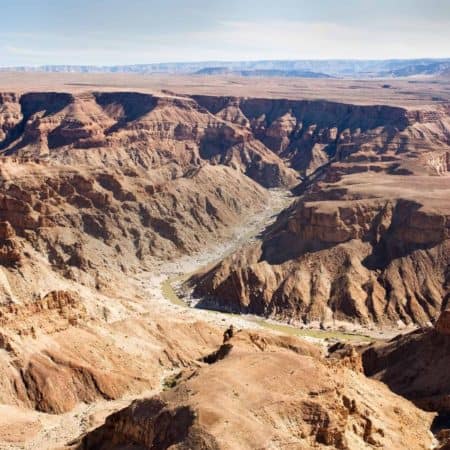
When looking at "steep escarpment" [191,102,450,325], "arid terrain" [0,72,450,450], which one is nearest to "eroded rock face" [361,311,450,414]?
"arid terrain" [0,72,450,450]

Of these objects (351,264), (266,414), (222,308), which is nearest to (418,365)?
(266,414)

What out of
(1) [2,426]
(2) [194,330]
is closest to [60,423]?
(1) [2,426]

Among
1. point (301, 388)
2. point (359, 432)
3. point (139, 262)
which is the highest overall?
point (301, 388)

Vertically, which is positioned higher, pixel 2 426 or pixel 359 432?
pixel 359 432

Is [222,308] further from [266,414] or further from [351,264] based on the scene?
[266,414]

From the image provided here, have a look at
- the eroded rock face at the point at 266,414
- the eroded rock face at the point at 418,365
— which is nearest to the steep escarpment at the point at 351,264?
the eroded rock face at the point at 418,365

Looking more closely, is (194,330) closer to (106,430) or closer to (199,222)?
(106,430)
